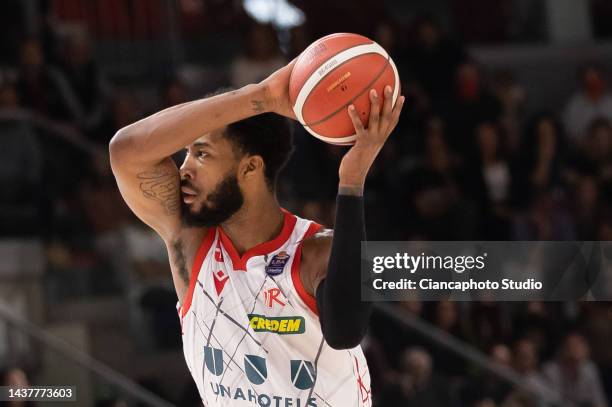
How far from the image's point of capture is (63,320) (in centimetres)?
814

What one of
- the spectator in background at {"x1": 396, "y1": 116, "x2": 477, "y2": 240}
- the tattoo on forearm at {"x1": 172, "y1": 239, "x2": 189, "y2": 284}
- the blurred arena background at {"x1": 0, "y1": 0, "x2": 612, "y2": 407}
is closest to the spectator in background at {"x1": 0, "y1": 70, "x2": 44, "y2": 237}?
the blurred arena background at {"x1": 0, "y1": 0, "x2": 612, "y2": 407}

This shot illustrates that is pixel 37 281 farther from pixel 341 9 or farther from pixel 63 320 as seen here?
pixel 341 9

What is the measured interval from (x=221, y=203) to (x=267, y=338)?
457 millimetres

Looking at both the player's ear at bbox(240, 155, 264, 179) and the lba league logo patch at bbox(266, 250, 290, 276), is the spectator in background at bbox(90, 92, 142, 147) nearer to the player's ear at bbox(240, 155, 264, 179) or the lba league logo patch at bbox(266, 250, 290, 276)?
the player's ear at bbox(240, 155, 264, 179)

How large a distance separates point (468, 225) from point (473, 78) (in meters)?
1.56

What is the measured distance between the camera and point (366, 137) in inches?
127

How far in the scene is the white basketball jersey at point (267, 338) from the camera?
3.59 m

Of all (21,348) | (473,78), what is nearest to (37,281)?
(21,348)

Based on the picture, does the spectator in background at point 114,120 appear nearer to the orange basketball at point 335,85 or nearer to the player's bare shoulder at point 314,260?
the player's bare shoulder at point 314,260

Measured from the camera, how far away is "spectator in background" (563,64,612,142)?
10094 millimetres

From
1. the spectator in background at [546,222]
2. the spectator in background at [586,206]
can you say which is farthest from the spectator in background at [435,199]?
the spectator in background at [586,206]

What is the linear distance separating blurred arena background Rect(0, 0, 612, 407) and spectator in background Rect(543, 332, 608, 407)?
0.02 m

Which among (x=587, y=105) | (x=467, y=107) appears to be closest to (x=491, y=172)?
(x=467, y=107)

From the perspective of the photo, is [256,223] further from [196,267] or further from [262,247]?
[196,267]
